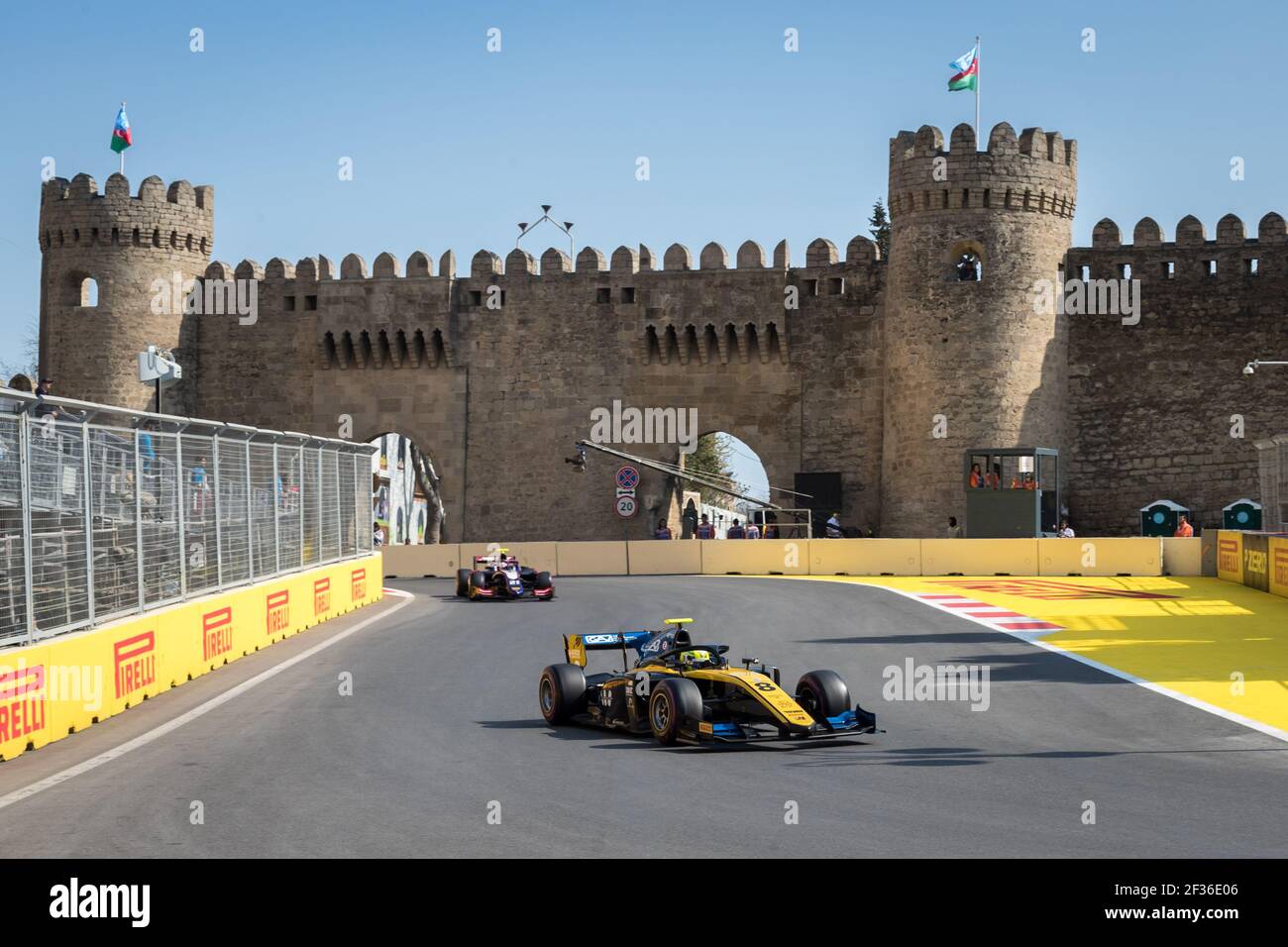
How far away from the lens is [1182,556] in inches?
1314

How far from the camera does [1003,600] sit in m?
27.0

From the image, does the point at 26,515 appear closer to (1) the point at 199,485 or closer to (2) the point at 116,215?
(1) the point at 199,485

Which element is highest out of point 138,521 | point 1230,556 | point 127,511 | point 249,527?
point 127,511

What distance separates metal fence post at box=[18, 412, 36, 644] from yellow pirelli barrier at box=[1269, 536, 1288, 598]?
21.1 metres

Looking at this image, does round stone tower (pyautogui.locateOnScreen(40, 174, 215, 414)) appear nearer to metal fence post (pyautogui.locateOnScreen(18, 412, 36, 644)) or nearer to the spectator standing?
the spectator standing

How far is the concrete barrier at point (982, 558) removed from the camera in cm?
Result: 3419

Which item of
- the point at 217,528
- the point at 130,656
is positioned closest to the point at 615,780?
the point at 130,656

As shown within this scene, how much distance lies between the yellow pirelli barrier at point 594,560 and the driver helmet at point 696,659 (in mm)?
24222

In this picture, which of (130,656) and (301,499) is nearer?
(130,656)

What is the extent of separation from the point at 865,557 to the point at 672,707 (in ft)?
79.0

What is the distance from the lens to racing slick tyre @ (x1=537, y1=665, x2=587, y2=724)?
12.9m

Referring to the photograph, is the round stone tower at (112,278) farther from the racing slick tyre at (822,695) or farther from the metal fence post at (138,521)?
the racing slick tyre at (822,695)
